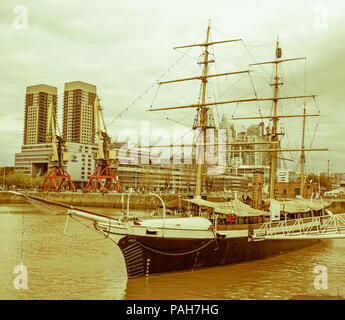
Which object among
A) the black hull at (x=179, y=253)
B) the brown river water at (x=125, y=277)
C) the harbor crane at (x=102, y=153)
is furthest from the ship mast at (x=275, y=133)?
the harbor crane at (x=102, y=153)

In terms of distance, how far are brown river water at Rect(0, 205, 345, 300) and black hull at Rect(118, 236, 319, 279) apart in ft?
1.27

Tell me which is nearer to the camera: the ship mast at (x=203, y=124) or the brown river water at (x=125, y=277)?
the brown river water at (x=125, y=277)

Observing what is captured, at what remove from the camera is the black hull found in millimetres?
18062

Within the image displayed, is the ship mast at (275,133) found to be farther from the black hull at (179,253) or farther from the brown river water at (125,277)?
the black hull at (179,253)

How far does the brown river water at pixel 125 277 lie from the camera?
631 inches

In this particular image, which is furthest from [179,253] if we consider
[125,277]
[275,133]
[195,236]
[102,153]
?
[102,153]

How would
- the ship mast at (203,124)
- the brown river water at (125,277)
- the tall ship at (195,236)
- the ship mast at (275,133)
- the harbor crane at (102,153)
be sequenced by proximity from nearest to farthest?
1. the brown river water at (125,277)
2. the tall ship at (195,236)
3. the ship mast at (203,124)
4. the ship mast at (275,133)
5. the harbor crane at (102,153)

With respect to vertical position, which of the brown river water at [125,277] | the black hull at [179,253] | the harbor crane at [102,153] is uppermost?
the harbor crane at [102,153]

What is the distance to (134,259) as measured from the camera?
18.0m

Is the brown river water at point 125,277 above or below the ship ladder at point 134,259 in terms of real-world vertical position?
below

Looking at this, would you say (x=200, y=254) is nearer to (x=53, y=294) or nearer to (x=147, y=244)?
(x=147, y=244)

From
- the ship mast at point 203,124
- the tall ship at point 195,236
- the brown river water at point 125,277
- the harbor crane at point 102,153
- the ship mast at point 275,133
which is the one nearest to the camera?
the brown river water at point 125,277

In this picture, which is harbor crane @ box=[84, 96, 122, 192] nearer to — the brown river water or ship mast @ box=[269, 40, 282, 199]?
ship mast @ box=[269, 40, 282, 199]

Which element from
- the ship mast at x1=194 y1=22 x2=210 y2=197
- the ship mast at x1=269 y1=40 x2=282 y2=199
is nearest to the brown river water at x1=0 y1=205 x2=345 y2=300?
the ship mast at x1=194 y1=22 x2=210 y2=197
